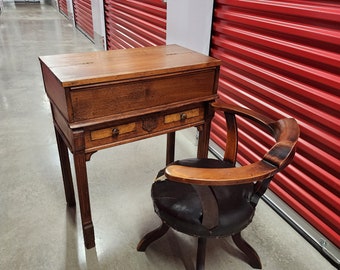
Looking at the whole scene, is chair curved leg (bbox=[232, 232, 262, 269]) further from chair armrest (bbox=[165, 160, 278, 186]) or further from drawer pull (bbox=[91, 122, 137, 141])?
drawer pull (bbox=[91, 122, 137, 141])

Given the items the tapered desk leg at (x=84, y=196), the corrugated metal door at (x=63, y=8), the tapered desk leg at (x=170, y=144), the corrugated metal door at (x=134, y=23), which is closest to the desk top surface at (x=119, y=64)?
the tapered desk leg at (x=84, y=196)

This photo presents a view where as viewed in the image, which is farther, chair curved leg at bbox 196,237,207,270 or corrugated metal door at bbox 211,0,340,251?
corrugated metal door at bbox 211,0,340,251

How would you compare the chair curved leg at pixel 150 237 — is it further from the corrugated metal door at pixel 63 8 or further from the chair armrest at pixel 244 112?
the corrugated metal door at pixel 63 8

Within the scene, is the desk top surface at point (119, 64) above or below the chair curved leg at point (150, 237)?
above

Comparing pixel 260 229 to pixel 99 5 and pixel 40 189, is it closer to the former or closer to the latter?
pixel 40 189

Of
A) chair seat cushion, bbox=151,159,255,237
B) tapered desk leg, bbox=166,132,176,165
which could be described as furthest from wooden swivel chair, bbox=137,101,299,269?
tapered desk leg, bbox=166,132,176,165

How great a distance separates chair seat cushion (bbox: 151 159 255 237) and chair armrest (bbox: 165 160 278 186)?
0.21 meters

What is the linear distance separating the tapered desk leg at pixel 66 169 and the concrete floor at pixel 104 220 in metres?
0.08

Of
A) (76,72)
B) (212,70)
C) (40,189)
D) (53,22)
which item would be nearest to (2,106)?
(40,189)

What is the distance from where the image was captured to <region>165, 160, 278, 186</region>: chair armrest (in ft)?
2.92

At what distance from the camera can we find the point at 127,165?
7.33 ft

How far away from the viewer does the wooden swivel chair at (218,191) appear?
2.96 ft

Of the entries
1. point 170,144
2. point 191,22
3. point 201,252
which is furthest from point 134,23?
point 201,252

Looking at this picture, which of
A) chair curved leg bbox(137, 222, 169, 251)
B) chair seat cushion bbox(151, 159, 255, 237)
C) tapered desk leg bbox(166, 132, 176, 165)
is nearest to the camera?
chair seat cushion bbox(151, 159, 255, 237)
